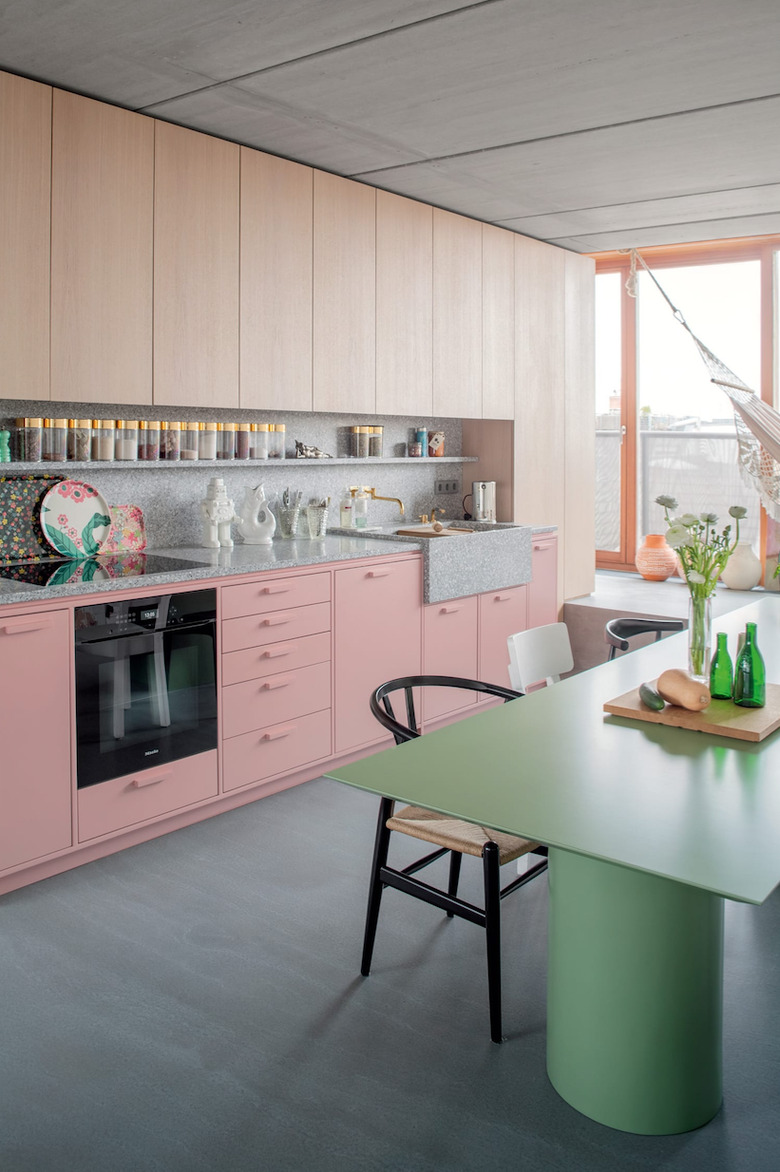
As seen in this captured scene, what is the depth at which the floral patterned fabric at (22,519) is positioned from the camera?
3.67 metres

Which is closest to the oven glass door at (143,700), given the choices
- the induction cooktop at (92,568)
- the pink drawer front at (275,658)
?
the pink drawer front at (275,658)

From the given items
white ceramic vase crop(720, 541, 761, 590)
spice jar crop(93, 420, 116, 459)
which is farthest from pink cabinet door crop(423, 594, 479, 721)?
white ceramic vase crop(720, 541, 761, 590)

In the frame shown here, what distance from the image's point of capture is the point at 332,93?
337 cm

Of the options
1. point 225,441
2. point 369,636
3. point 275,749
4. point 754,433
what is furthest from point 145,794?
point 754,433

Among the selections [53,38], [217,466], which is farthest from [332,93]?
[217,466]

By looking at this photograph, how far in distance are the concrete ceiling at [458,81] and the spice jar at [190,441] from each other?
3.71 ft

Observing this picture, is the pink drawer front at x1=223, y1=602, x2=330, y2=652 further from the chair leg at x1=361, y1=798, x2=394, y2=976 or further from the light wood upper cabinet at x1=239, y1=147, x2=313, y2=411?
the chair leg at x1=361, y1=798, x2=394, y2=976

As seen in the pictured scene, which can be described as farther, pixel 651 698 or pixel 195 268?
pixel 195 268

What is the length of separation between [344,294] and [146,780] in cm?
232

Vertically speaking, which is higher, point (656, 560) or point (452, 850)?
point (656, 560)

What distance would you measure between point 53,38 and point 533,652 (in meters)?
2.33

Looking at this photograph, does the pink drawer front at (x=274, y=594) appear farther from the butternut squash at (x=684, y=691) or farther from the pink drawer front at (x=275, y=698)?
the butternut squash at (x=684, y=691)

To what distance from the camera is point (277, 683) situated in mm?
3898

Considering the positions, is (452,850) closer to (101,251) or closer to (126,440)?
(126,440)
